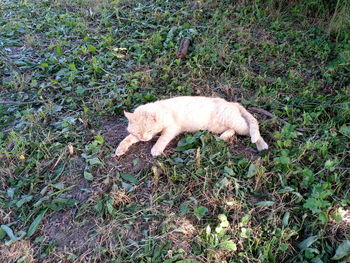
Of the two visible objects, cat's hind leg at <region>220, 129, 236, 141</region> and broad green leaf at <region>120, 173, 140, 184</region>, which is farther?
cat's hind leg at <region>220, 129, 236, 141</region>

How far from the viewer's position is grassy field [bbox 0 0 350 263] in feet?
7.63

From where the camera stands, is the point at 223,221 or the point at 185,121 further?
the point at 185,121

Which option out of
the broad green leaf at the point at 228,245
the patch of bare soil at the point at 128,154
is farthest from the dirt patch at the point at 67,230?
the broad green leaf at the point at 228,245

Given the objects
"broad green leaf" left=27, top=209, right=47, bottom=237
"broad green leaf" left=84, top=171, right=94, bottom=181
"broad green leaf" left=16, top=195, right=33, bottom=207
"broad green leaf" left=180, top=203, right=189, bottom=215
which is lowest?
"broad green leaf" left=27, top=209, right=47, bottom=237

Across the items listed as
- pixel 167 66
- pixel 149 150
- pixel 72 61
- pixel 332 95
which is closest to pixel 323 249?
pixel 149 150

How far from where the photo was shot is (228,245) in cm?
220

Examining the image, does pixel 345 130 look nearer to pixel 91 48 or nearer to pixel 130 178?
pixel 130 178

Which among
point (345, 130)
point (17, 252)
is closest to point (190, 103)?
point (345, 130)

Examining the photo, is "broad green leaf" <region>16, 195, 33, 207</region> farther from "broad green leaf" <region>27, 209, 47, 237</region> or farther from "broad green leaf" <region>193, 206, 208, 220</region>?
Answer: "broad green leaf" <region>193, 206, 208, 220</region>

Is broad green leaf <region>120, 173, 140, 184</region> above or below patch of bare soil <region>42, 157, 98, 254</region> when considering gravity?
above

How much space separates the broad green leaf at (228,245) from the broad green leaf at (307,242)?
1.71 feet

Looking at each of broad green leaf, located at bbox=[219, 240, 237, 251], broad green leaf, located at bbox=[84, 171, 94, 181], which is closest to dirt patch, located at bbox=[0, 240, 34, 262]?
broad green leaf, located at bbox=[84, 171, 94, 181]

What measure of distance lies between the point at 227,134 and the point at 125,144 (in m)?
1.09

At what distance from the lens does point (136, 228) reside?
2414 mm
